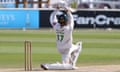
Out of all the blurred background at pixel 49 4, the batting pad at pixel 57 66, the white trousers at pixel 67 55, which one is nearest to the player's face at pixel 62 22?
the white trousers at pixel 67 55

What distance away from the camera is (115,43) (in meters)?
25.3

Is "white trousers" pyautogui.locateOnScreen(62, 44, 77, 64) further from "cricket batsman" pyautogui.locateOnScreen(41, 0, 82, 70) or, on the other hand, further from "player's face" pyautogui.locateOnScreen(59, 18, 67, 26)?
"player's face" pyautogui.locateOnScreen(59, 18, 67, 26)

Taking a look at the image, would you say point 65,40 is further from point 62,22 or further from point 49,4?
point 49,4

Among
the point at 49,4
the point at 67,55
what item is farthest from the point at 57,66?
the point at 49,4

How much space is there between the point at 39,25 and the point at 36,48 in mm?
16079

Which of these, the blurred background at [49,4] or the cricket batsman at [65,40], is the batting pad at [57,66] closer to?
the cricket batsman at [65,40]

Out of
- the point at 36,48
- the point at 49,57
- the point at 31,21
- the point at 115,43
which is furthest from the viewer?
the point at 31,21

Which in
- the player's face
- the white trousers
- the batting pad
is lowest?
the batting pad

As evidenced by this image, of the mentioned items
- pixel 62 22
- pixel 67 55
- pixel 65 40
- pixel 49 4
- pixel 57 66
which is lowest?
pixel 49 4

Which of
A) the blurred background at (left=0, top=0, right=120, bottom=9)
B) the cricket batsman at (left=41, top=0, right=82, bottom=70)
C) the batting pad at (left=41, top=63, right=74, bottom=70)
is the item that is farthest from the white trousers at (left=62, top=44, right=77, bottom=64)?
the blurred background at (left=0, top=0, right=120, bottom=9)

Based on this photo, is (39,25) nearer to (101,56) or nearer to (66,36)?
(101,56)

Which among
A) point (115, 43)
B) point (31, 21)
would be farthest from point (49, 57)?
point (31, 21)

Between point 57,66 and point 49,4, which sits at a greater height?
point 57,66

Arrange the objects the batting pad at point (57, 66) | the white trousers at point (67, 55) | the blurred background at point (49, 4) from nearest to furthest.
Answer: the batting pad at point (57, 66) < the white trousers at point (67, 55) < the blurred background at point (49, 4)
